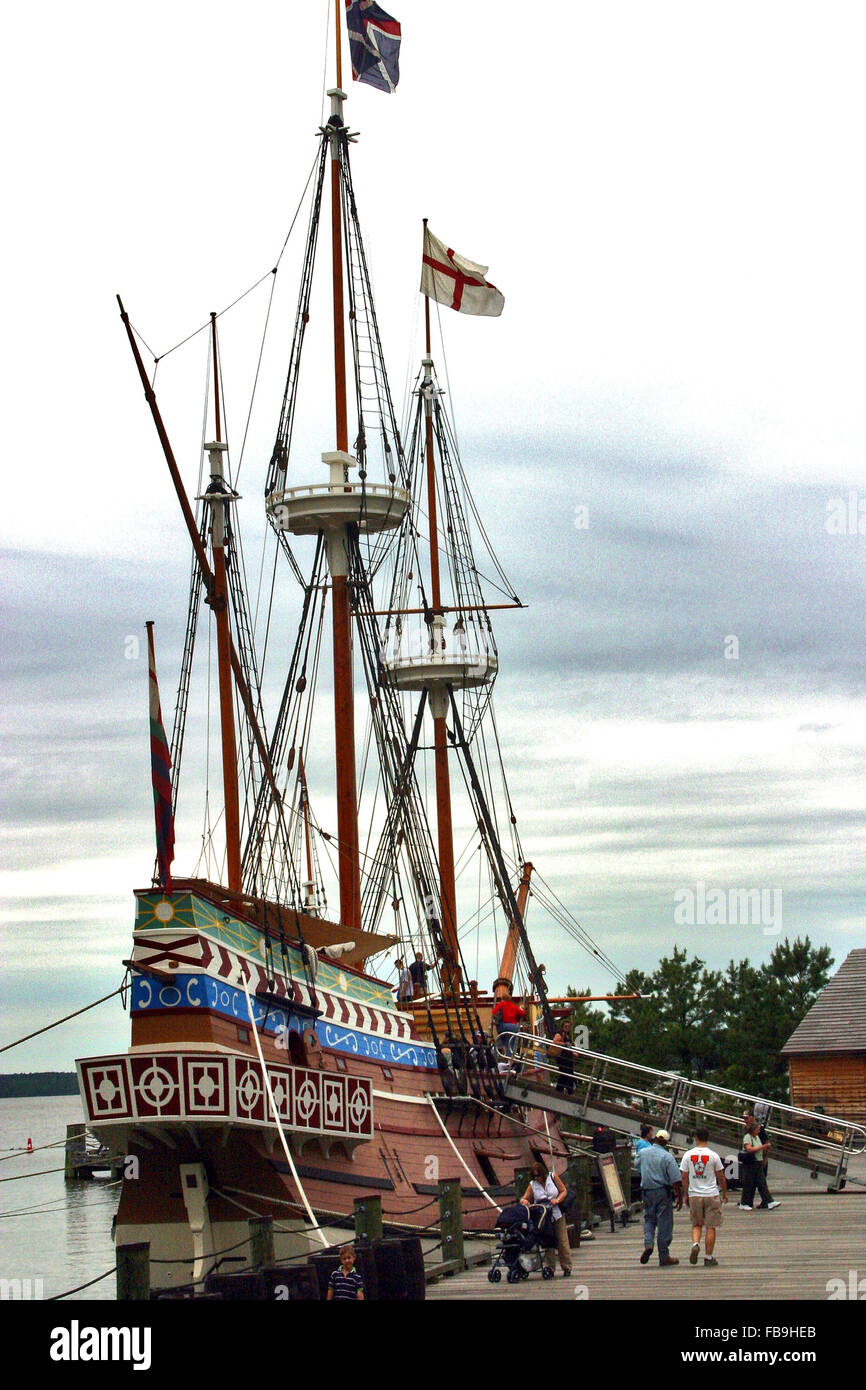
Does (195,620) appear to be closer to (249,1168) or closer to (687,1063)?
(249,1168)

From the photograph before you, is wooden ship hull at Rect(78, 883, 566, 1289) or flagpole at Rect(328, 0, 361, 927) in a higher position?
flagpole at Rect(328, 0, 361, 927)

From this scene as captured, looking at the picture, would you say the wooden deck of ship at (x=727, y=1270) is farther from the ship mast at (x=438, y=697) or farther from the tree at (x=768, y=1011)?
the tree at (x=768, y=1011)

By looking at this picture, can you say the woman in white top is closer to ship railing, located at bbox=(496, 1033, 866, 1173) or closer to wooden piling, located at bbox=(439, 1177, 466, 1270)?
wooden piling, located at bbox=(439, 1177, 466, 1270)

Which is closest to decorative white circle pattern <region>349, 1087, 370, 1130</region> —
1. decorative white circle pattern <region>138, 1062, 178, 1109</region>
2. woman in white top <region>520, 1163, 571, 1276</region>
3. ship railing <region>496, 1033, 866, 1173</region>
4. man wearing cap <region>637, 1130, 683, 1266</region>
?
decorative white circle pattern <region>138, 1062, 178, 1109</region>

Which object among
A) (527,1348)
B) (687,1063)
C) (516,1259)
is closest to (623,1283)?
(516,1259)

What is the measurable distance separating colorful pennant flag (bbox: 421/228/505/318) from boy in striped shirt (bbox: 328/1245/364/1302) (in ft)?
90.8

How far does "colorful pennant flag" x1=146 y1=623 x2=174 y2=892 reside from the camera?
63.0ft

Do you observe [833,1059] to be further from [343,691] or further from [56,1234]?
[56,1234]

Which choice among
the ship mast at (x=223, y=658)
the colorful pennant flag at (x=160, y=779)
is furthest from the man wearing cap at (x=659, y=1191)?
the ship mast at (x=223, y=658)

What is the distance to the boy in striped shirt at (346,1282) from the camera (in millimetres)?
14328

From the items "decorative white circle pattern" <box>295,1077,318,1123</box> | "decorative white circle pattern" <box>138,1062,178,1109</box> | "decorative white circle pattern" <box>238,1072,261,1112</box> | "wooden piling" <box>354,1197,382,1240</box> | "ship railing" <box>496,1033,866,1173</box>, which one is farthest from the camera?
"ship railing" <box>496,1033,866,1173</box>

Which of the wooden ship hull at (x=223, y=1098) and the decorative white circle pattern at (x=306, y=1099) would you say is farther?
the decorative white circle pattern at (x=306, y=1099)

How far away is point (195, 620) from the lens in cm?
3769

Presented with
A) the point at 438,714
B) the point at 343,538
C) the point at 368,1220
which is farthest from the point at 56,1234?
the point at 368,1220
